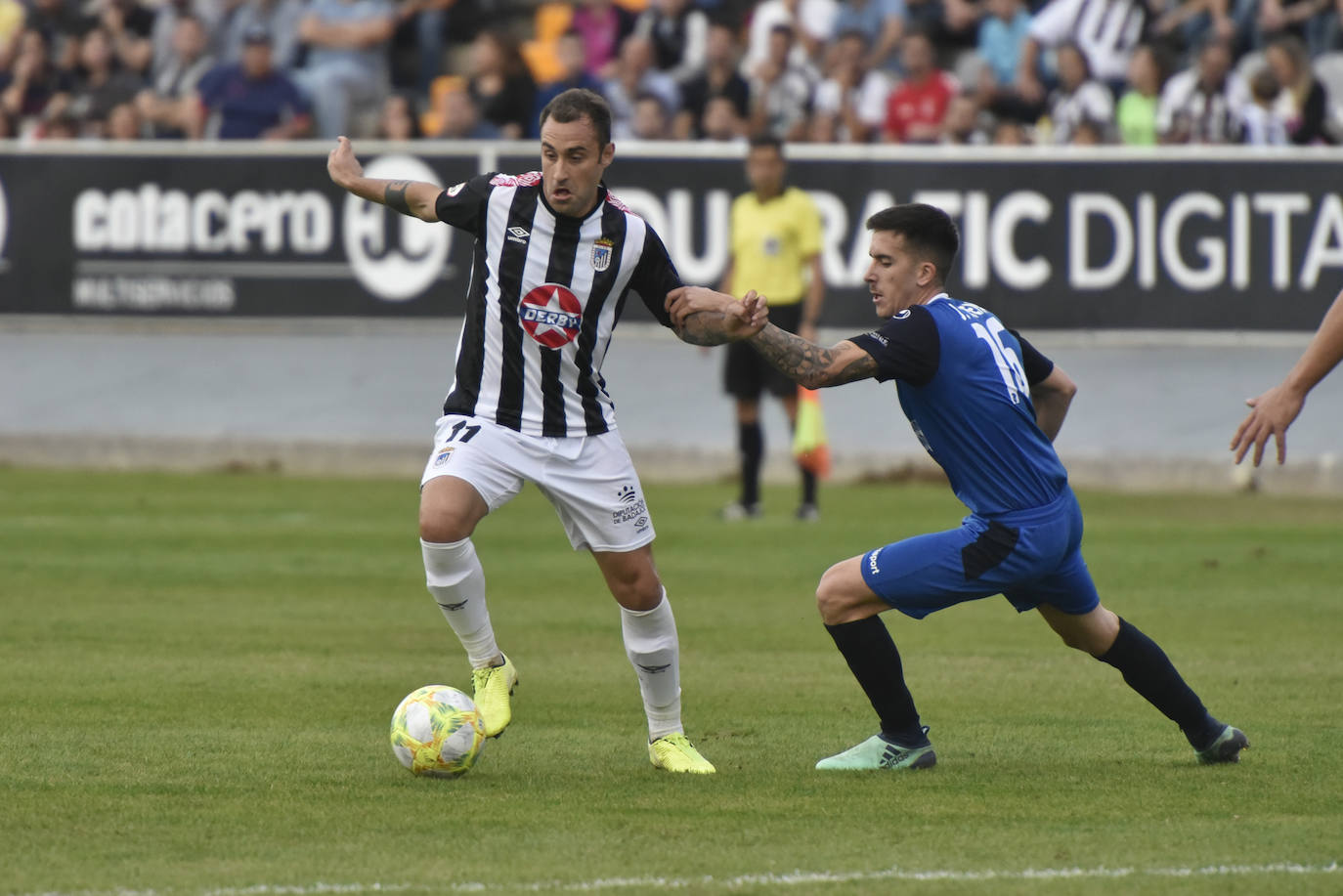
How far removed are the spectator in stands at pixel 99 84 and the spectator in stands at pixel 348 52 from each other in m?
1.77

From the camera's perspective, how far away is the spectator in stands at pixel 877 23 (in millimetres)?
19859

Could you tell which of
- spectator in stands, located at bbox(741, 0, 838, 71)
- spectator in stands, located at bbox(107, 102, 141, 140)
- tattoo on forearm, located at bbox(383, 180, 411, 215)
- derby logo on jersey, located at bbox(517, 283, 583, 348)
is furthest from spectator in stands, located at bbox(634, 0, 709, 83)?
derby logo on jersey, located at bbox(517, 283, 583, 348)

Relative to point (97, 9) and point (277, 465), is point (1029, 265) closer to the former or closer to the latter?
point (277, 465)

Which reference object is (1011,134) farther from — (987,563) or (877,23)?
(987,563)

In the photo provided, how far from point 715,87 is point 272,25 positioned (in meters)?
5.57

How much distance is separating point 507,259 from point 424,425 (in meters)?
11.5

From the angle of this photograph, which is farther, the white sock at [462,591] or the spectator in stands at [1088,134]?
the spectator in stands at [1088,134]

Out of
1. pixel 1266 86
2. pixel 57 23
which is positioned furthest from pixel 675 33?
pixel 57 23

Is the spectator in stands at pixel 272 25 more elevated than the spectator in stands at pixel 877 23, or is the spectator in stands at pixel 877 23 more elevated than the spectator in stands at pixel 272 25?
the spectator in stands at pixel 877 23

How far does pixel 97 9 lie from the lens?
2244cm

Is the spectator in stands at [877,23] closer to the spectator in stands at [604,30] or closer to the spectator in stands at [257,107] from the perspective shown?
the spectator in stands at [604,30]

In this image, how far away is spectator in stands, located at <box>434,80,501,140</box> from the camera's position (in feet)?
61.3

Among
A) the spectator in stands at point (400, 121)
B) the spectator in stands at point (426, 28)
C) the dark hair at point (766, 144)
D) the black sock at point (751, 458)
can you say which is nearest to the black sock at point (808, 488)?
the black sock at point (751, 458)

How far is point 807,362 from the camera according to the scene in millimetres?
6195
